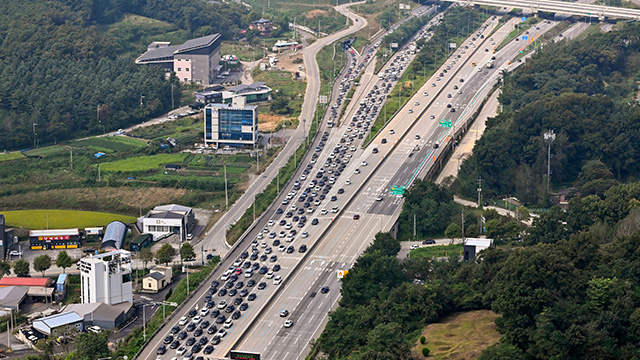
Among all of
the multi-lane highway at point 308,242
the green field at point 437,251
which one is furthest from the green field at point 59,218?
the green field at point 437,251

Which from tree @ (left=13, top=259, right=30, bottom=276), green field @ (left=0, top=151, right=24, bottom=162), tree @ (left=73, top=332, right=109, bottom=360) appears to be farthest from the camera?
green field @ (left=0, top=151, right=24, bottom=162)

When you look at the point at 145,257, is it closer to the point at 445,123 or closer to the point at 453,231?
the point at 453,231

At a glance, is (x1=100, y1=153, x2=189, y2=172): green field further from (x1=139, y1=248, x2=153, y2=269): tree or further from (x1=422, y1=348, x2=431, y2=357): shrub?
(x1=422, y1=348, x2=431, y2=357): shrub

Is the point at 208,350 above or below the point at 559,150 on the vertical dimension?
below

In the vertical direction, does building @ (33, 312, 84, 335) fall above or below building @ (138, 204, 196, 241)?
below

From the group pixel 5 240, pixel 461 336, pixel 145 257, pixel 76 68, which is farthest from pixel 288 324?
pixel 76 68

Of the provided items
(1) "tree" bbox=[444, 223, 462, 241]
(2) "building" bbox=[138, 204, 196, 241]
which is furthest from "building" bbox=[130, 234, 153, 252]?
(1) "tree" bbox=[444, 223, 462, 241]
